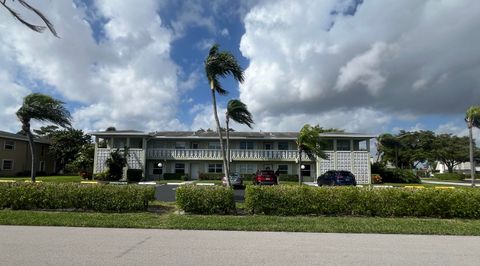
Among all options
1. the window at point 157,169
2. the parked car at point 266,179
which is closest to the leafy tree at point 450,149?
the parked car at point 266,179

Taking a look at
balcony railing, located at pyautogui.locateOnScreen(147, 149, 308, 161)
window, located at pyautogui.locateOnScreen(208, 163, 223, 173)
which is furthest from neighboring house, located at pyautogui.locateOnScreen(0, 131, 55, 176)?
window, located at pyautogui.locateOnScreen(208, 163, 223, 173)

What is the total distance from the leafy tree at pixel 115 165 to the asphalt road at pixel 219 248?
82.0 feet

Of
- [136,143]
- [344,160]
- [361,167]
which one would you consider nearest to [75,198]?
[136,143]

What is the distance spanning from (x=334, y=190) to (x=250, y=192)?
2.68 meters

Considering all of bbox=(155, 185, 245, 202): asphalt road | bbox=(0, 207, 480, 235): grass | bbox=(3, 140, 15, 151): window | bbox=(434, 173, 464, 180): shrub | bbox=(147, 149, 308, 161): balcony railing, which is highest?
bbox=(3, 140, 15, 151): window

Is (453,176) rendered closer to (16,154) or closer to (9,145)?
(16,154)

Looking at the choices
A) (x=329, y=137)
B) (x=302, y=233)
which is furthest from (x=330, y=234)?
(x=329, y=137)

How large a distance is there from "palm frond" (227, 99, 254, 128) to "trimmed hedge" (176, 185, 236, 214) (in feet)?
23.3

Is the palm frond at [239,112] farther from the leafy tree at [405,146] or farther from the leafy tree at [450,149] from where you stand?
the leafy tree at [450,149]

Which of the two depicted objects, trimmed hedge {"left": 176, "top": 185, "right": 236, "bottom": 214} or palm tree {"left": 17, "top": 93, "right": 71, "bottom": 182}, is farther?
palm tree {"left": 17, "top": 93, "right": 71, "bottom": 182}

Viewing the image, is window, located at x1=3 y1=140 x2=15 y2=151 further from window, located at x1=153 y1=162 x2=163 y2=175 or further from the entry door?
the entry door

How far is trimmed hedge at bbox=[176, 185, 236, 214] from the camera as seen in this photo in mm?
11352

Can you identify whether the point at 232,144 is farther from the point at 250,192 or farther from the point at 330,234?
the point at 330,234

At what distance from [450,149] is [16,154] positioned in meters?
66.1
